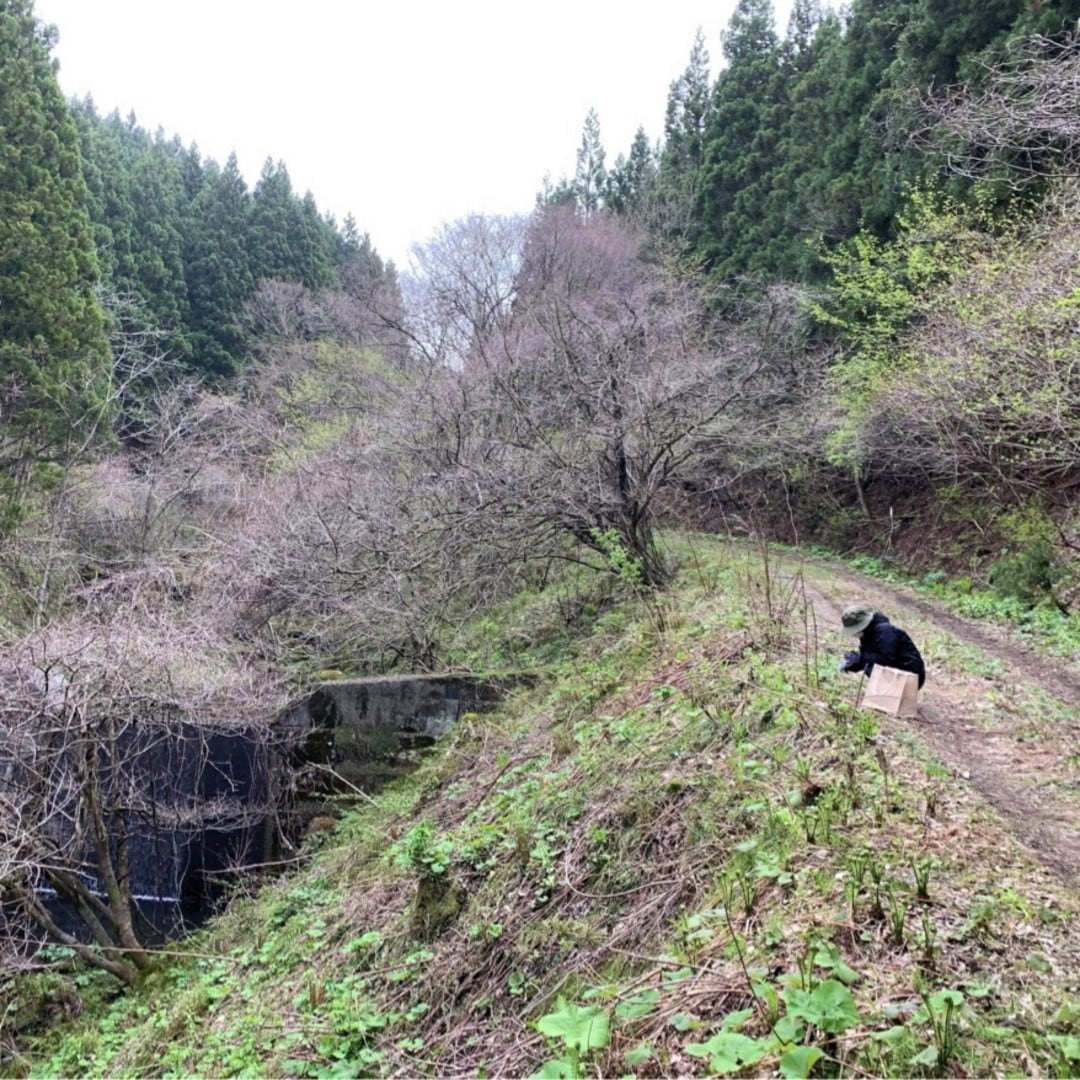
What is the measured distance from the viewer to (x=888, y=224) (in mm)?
17156

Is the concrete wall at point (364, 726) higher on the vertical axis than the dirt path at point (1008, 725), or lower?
lower

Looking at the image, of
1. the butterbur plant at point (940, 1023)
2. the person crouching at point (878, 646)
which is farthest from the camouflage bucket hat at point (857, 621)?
the butterbur plant at point (940, 1023)

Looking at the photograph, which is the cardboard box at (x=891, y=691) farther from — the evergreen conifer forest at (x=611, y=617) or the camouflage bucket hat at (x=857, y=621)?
the camouflage bucket hat at (x=857, y=621)

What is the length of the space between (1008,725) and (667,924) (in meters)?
3.39

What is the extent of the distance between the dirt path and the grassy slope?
289mm

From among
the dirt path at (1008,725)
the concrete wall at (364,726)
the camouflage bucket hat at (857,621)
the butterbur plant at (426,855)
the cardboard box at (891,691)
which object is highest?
the camouflage bucket hat at (857,621)

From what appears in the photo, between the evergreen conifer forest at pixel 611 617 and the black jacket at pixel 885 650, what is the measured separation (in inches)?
12.3

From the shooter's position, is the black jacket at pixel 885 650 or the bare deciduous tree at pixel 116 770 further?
the bare deciduous tree at pixel 116 770

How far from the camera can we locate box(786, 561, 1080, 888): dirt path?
12.5ft

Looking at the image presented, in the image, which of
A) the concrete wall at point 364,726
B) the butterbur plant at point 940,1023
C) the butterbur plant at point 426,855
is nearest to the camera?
the butterbur plant at point 940,1023

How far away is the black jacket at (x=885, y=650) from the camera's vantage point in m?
5.44

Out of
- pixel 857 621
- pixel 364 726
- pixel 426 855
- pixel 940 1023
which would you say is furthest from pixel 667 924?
pixel 364 726

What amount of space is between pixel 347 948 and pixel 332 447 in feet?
34.8

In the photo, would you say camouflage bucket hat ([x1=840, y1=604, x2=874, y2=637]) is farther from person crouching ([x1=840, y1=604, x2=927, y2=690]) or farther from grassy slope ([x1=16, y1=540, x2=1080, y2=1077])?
grassy slope ([x1=16, y1=540, x2=1080, y2=1077])
